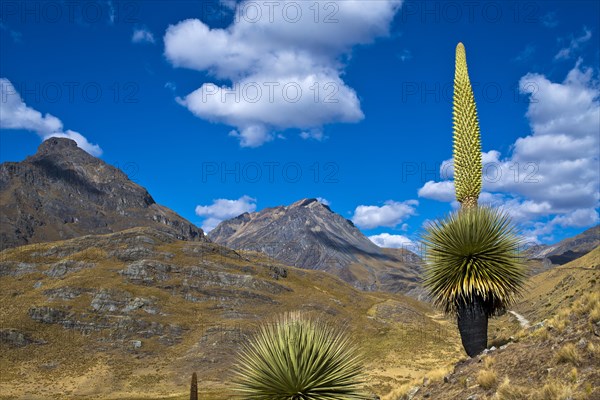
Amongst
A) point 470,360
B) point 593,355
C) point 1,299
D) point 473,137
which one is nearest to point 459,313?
point 470,360

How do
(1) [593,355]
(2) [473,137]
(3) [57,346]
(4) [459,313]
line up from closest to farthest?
(1) [593,355] < (2) [473,137] < (4) [459,313] < (3) [57,346]

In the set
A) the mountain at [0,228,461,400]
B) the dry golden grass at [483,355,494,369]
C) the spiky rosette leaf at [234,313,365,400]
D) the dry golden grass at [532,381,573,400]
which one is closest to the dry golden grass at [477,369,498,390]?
the dry golden grass at [483,355,494,369]

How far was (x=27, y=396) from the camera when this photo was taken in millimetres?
54844

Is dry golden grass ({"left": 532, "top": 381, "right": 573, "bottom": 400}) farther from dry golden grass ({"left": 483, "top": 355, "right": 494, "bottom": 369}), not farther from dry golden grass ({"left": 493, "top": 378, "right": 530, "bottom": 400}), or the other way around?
dry golden grass ({"left": 483, "top": 355, "right": 494, "bottom": 369})

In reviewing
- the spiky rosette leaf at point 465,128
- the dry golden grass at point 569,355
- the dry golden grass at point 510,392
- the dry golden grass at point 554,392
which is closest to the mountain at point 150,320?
the dry golden grass at point 510,392

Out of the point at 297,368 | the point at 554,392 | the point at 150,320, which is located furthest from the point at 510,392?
the point at 150,320

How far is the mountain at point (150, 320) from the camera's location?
212 ft

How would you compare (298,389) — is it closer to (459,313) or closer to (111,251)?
(459,313)

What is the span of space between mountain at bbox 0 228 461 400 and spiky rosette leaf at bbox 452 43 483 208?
40705mm

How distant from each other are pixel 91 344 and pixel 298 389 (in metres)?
75.0

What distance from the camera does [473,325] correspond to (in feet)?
52.2

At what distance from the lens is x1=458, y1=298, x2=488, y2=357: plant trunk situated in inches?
612

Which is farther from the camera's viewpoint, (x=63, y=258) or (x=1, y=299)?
(x=63, y=258)

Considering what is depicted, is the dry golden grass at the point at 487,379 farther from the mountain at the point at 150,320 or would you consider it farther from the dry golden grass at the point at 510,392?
the mountain at the point at 150,320
